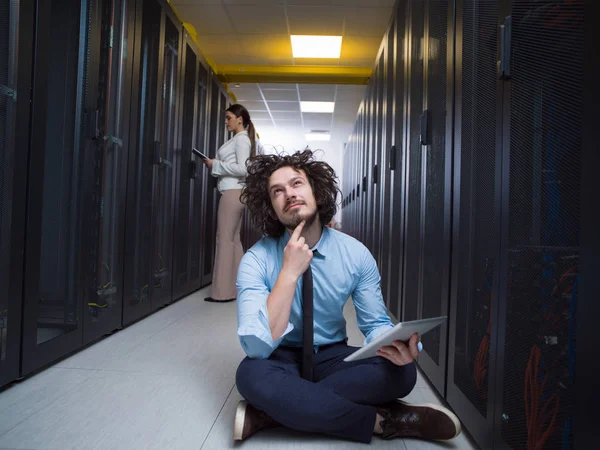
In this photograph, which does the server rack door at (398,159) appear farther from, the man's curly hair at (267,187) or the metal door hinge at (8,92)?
the metal door hinge at (8,92)

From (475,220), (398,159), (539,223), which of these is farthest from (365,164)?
(539,223)

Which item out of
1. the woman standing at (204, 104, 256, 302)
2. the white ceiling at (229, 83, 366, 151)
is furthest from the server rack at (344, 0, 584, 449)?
the white ceiling at (229, 83, 366, 151)

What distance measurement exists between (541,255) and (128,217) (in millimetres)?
2281

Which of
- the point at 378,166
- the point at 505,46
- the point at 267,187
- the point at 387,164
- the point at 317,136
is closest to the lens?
the point at 505,46

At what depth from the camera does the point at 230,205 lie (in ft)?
12.3

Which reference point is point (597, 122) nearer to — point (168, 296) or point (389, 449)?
point (389, 449)

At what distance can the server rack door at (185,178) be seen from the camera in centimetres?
361

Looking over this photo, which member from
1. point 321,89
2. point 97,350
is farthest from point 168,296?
point 321,89

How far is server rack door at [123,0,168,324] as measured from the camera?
105 inches

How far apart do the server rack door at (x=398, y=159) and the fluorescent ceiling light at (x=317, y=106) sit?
16.3 ft

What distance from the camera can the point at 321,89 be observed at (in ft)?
23.0

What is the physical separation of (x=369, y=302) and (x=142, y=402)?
2.77 ft

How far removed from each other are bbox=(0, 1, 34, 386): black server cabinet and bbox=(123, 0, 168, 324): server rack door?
988 mm

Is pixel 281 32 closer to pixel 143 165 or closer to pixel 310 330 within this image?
pixel 143 165
